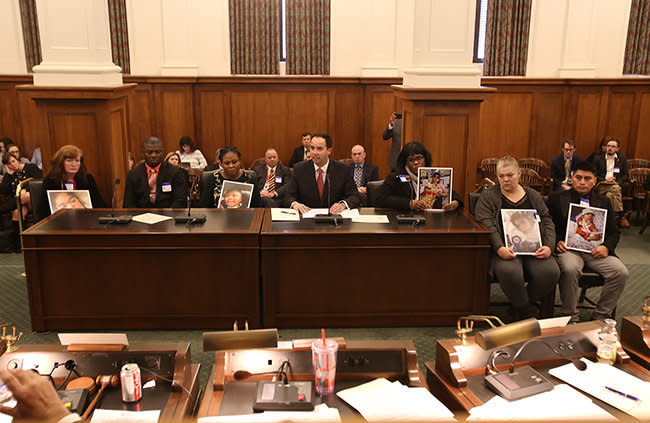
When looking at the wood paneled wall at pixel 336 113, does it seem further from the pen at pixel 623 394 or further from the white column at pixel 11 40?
the pen at pixel 623 394

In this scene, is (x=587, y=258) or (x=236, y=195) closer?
(x=587, y=258)

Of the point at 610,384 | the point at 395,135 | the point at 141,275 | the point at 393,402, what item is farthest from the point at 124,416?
the point at 395,135

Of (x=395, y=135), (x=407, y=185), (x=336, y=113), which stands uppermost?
(x=336, y=113)

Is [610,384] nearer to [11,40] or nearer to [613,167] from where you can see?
[613,167]

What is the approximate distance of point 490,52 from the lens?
10203 millimetres

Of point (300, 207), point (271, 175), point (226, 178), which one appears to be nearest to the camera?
point (300, 207)

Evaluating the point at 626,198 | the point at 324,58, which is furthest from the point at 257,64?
the point at 626,198

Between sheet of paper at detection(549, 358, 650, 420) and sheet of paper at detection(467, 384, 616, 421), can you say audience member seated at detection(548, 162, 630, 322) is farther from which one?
sheet of paper at detection(467, 384, 616, 421)

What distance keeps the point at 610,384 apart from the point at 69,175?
15.9 feet

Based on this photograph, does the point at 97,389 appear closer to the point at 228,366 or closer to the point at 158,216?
the point at 228,366

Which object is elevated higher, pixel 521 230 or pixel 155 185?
pixel 155 185

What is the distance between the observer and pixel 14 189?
293 inches

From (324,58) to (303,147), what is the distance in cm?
179

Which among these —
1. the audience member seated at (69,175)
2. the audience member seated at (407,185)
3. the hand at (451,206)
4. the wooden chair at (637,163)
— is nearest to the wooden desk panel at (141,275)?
the audience member seated at (69,175)
